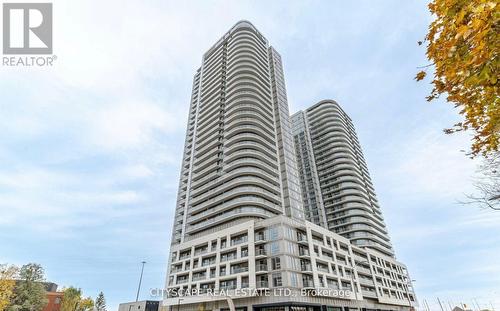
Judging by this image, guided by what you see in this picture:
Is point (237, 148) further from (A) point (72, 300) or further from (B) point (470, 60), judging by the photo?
(A) point (72, 300)

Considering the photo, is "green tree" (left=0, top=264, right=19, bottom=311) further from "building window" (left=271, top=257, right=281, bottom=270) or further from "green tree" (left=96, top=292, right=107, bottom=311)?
"green tree" (left=96, top=292, right=107, bottom=311)

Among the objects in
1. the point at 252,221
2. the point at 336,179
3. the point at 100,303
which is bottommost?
the point at 100,303

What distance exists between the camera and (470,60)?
3859 millimetres

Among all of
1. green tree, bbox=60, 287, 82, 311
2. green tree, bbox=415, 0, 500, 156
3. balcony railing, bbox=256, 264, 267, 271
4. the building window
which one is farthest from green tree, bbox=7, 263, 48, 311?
green tree, bbox=415, 0, 500, 156

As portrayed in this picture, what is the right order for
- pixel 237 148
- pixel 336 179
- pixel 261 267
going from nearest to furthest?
pixel 261 267 → pixel 237 148 → pixel 336 179

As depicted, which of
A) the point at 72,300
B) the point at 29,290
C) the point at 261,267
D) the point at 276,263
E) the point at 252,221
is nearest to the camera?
the point at 276,263

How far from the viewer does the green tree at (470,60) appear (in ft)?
12.0

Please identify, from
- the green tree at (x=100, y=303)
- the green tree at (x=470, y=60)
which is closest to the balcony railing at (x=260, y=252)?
the green tree at (x=470, y=60)

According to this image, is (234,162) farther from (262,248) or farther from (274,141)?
(262,248)

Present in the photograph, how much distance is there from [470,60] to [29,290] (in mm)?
79012

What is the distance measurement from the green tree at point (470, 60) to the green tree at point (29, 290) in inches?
2911

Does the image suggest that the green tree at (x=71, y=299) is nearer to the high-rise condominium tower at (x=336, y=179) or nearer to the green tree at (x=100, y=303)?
the green tree at (x=100, y=303)

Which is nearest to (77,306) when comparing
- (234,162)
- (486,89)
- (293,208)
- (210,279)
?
(210,279)

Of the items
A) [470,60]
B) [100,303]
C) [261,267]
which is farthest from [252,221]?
[100,303]
